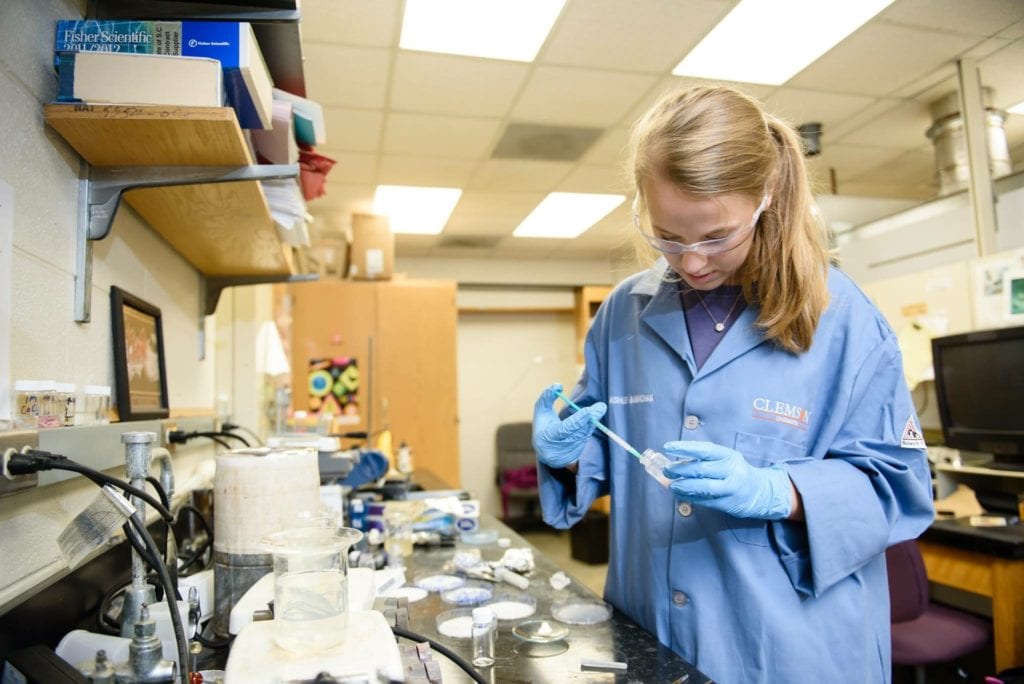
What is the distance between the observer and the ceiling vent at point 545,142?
3.43 m

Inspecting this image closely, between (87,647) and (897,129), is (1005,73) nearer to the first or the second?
(897,129)

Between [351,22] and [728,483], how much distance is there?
2312 millimetres

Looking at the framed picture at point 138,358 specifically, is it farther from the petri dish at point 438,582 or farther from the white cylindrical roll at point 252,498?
the petri dish at point 438,582

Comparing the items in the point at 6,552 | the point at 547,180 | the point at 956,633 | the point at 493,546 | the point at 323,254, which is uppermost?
the point at 547,180

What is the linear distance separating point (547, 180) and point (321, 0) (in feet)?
6.96

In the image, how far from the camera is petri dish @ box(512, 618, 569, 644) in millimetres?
915

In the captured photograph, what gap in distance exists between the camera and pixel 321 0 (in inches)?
90.0

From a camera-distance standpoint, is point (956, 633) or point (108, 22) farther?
point (956, 633)

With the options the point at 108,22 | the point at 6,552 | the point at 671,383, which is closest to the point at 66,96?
the point at 108,22

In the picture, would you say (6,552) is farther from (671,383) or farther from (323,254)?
(323,254)

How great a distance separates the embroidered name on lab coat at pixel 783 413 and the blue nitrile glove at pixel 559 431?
0.79 feet

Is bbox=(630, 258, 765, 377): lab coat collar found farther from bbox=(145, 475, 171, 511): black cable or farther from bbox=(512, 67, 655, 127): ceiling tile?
bbox=(512, 67, 655, 127): ceiling tile

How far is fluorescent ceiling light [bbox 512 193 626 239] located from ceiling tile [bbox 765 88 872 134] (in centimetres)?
124

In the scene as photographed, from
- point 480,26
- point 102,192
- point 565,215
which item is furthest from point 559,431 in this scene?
point 565,215
